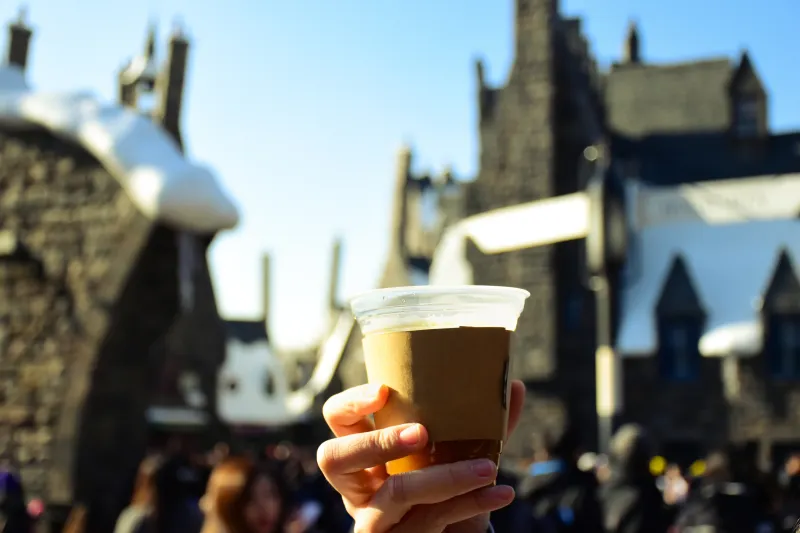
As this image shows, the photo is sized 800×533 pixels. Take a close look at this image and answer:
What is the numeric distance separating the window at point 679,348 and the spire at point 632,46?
9.23m

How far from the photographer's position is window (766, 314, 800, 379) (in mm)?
16578

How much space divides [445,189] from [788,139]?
23650 millimetres

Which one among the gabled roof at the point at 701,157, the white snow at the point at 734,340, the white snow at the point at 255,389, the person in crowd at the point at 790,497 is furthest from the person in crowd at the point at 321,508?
the white snow at the point at 255,389

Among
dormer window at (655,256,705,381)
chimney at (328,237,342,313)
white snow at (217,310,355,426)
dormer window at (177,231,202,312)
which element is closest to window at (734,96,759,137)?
dormer window at (655,256,705,381)

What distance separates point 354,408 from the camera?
153 centimetres

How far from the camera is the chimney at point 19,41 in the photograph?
11039mm

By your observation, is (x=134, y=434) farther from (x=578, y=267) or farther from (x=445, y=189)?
(x=445, y=189)

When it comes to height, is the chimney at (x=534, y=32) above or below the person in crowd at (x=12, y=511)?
above

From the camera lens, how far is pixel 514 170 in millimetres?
18234

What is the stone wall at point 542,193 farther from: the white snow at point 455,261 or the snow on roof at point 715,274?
the snow on roof at point 715,274

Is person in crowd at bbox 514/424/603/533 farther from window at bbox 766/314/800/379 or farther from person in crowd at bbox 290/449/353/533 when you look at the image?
window at bbox 766/314/800/379

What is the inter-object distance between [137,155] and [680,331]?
12512mm

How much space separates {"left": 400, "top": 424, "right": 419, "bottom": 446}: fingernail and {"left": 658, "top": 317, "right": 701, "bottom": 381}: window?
16563 mm

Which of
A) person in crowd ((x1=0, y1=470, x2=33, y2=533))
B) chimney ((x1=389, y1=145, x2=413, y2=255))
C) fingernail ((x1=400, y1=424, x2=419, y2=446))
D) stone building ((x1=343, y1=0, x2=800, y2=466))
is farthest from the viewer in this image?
chimney ((x1=389, y1=145, x2=413, y2=255))
